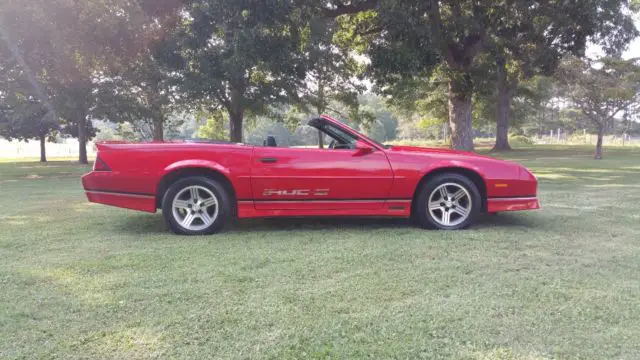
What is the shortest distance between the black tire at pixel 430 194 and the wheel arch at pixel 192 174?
1986 millimetres

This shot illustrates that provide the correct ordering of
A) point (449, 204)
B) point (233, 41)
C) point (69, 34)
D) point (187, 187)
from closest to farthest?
point (187, 187), point (449, 204), point (233, 41), point (69, 34)

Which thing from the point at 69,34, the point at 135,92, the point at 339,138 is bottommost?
the point at 339,138

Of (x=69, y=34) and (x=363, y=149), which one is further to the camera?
(x=69, y=34)

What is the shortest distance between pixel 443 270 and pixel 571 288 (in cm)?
86

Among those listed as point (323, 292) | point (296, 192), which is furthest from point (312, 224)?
point (323, 292)

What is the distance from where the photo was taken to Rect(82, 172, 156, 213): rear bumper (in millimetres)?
4898

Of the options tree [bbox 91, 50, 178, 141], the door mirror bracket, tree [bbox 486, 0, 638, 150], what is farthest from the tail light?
tree [bbox 91, 50, 178, 141]

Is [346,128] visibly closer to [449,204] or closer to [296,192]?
[296,192]

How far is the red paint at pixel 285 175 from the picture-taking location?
485 centimetres

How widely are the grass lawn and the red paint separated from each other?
0.32 m

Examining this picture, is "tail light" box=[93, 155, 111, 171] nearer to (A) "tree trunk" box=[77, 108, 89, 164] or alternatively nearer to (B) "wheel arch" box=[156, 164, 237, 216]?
(B) "wheel arch" box=[156, 164, 237, 216]

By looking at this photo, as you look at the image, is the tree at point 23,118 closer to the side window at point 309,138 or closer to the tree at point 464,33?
the side window at point 309,138

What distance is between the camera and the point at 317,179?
488 centimetres

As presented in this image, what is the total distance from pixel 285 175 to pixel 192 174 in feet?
3.21
